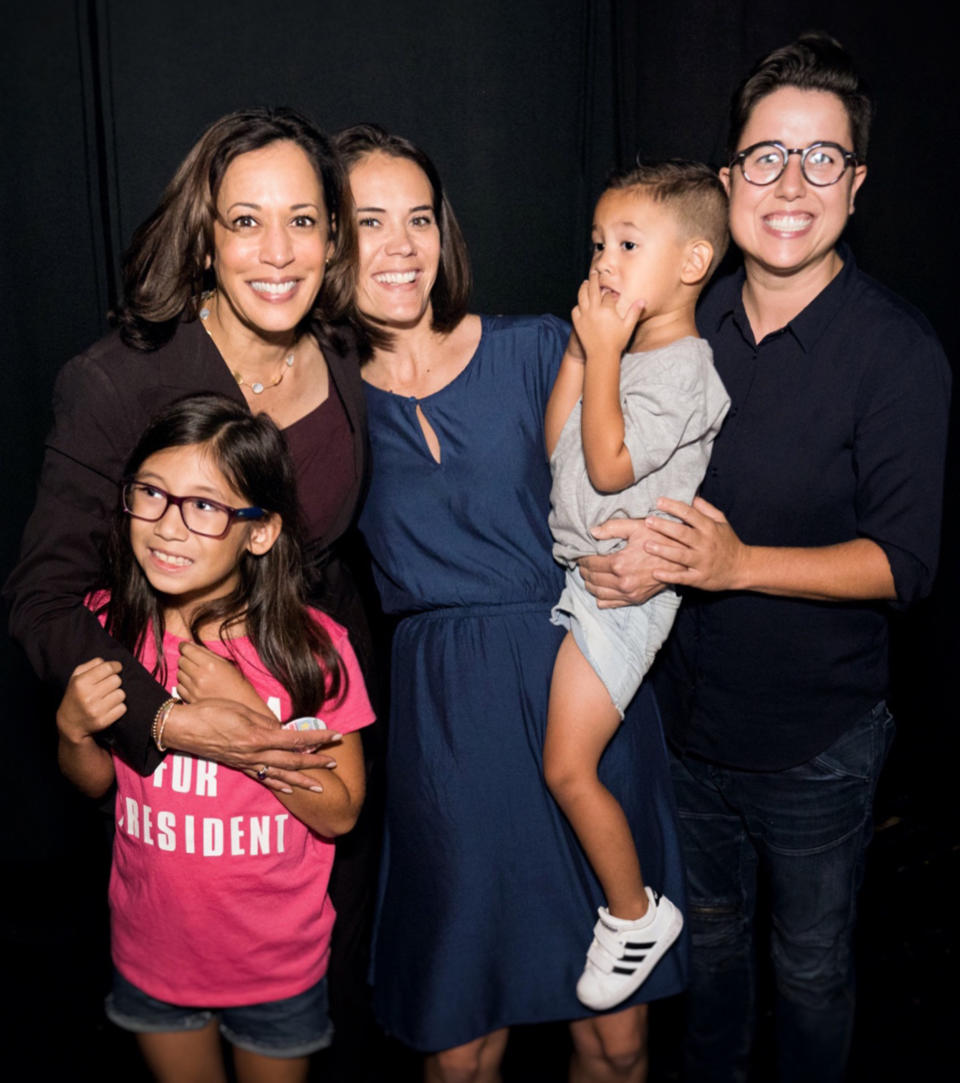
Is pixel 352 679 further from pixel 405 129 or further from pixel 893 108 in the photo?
pixel 893 108

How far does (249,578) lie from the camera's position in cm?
192

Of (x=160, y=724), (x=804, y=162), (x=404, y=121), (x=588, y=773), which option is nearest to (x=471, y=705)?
(x=588, y=773)

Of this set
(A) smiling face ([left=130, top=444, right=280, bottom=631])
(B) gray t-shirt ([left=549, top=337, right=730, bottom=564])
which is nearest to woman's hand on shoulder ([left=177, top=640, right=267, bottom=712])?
(A) smiling face ([left=130, top=444, right=280, bottom=631])

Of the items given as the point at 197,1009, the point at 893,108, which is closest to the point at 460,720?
the point at 197,1009

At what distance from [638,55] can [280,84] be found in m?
0.99

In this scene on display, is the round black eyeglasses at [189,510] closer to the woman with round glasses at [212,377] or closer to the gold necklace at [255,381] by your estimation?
the woman with round glasses at [212,377]

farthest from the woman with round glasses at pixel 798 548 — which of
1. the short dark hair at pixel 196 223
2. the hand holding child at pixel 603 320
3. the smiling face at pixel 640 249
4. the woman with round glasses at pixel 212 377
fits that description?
the short dark hair at pixel 196 223

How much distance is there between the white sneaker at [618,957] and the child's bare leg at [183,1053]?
627 mm

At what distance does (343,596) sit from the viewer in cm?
218

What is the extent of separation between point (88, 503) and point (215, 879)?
0.62 metres

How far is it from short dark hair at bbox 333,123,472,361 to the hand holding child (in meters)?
0.30

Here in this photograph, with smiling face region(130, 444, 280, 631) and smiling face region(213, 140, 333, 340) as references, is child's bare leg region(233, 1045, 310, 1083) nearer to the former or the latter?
smiling face region(130, 444, 280, 631)

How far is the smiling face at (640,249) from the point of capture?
190 cm

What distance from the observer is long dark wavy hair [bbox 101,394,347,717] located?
183 centimetres
